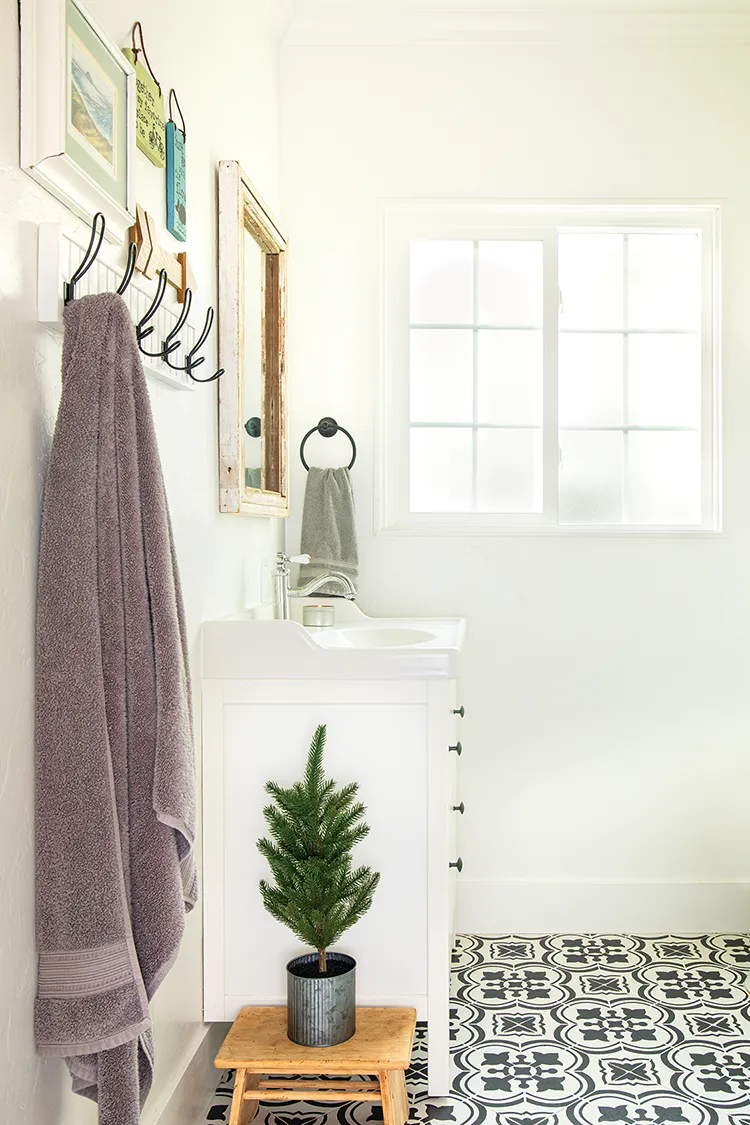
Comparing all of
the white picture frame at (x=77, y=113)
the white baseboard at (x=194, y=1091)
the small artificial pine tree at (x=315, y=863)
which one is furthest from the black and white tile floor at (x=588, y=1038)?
the white picture frame at (x=77, y=113)

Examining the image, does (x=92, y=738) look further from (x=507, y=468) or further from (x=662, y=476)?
(x=662, y=476)

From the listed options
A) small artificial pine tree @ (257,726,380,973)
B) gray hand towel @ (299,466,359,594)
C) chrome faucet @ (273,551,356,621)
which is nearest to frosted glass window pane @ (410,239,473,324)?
gray hand towel @ (299,466,359,594)

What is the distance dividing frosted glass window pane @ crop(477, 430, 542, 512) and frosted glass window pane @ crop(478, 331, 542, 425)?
0.05 metres

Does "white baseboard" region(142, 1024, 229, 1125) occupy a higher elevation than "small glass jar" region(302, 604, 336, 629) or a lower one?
lower

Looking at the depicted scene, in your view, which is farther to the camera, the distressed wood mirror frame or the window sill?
the window sill

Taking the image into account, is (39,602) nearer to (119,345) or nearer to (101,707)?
(101,707)

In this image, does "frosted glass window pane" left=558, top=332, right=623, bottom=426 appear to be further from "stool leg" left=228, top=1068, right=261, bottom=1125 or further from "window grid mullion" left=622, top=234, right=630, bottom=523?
"stool leg" left=228, top=1068, right=261, bottom=1125

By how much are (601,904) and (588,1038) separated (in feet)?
2.48

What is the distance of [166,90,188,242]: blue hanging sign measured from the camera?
A: 75.9 inches

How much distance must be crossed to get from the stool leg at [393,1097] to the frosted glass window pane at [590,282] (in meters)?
2.20

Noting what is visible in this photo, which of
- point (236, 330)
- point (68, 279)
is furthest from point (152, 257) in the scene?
point (236, 330)

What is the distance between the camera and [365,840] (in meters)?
2.14

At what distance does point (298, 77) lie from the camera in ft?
10.5

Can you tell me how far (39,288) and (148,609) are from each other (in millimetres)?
416
